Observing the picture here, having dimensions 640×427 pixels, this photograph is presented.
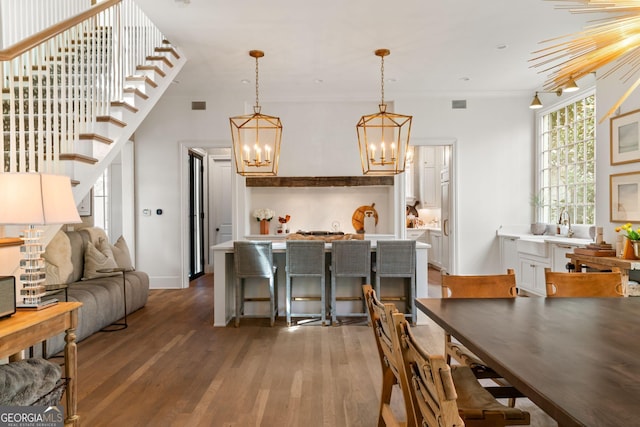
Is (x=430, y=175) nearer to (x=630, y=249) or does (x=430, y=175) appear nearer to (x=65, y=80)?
(x=630, y=249)

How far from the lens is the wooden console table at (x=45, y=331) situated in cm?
189

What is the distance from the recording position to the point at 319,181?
682 centimetres

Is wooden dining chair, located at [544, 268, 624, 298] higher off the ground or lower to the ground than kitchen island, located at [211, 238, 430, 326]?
higher

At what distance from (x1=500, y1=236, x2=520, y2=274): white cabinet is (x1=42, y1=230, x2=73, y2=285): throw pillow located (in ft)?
19.4

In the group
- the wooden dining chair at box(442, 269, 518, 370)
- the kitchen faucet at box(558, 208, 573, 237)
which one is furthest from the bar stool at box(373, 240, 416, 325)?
the kitchen faucet at box(558, 208, 573, 237)

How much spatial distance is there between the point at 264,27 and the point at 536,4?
269 centimetres

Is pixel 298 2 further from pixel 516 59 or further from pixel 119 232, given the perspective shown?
pixel 119 232

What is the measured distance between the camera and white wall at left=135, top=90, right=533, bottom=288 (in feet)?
22.1

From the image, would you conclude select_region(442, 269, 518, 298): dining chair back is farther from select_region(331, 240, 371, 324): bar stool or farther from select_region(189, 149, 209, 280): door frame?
select_region(189, 149, 209, 280): door frame

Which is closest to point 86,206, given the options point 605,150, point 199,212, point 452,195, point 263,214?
point 199,212

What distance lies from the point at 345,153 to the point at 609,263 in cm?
415

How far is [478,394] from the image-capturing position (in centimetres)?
171

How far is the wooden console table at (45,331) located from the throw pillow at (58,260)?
193 cm

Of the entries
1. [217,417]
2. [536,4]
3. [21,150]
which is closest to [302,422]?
[217,417]
